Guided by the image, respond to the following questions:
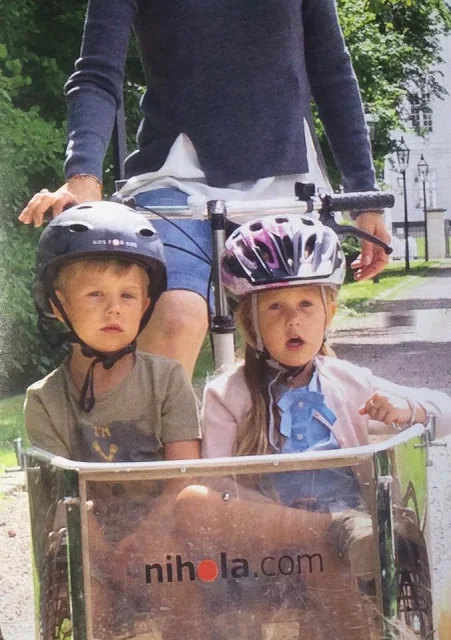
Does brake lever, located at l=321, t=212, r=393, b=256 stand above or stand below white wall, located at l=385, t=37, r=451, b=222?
below

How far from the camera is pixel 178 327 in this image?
2.00 metres

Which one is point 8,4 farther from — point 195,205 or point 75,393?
point 75,393

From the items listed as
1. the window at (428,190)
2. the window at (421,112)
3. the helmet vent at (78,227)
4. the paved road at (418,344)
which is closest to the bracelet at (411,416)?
the helmet vent at (78,227)

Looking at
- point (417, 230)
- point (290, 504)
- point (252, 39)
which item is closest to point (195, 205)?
point (252, 39)

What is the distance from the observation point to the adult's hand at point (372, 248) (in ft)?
6.95

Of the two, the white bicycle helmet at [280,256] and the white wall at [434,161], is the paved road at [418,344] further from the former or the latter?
the white bicycle helmet at [280,256]

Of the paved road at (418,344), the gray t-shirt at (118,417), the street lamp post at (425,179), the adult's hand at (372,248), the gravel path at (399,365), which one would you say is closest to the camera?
the gray t-shirt at (118,417)

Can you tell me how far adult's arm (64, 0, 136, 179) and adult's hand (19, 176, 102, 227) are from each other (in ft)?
0.07

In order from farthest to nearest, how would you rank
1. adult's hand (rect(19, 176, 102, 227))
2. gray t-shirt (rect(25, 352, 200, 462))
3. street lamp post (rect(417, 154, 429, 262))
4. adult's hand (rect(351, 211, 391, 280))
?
street lamp post (rect(417, 154, 429, 262)) < adult's hand (rect(351, 211, 391, 280)) < adult's hand (rect(19, 176, 102, 227)) < gray t-shirt (rect(25, 352, 200, 462))

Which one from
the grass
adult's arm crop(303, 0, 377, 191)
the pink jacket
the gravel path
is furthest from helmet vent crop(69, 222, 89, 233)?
the gravel path

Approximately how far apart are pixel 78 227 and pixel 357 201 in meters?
0.46

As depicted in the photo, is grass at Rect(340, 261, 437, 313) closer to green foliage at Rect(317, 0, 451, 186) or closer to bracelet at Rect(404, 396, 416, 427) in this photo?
green foliage at Rect(317, 0, 451, 186)

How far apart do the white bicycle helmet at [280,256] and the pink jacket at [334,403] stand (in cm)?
14

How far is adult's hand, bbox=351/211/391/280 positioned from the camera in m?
2.12
